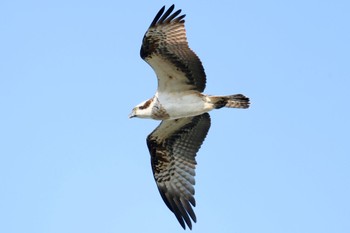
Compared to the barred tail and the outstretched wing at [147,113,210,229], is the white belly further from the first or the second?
the outstretched wing at [147,113,210,229]

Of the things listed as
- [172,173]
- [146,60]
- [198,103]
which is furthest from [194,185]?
[146,60]

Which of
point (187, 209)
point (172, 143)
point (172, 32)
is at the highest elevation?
point (172, 32)

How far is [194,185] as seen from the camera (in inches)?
521

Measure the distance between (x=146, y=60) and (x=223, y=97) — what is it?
132 cm

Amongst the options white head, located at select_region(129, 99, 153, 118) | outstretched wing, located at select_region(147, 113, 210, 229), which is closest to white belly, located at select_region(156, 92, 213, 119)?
white head, located at select_region(129, 99, 153, 118)

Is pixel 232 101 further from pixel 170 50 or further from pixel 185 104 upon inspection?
pixel 170 50

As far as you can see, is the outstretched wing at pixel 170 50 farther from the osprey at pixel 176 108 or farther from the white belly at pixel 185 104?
the white belly at pixel 185 104

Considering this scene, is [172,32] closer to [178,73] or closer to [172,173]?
[178,73]

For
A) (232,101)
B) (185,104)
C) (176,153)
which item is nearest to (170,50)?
(185,104)

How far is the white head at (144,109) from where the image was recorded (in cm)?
1252

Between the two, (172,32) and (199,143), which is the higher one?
(172,32)

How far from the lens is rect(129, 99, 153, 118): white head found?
12.5 meters

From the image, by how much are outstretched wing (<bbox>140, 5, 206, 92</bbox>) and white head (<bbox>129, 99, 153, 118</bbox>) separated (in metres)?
0.55

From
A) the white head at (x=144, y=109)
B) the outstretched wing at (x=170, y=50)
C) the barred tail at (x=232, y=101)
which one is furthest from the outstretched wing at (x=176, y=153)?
the outstretched wing at (x=170, y=50)
